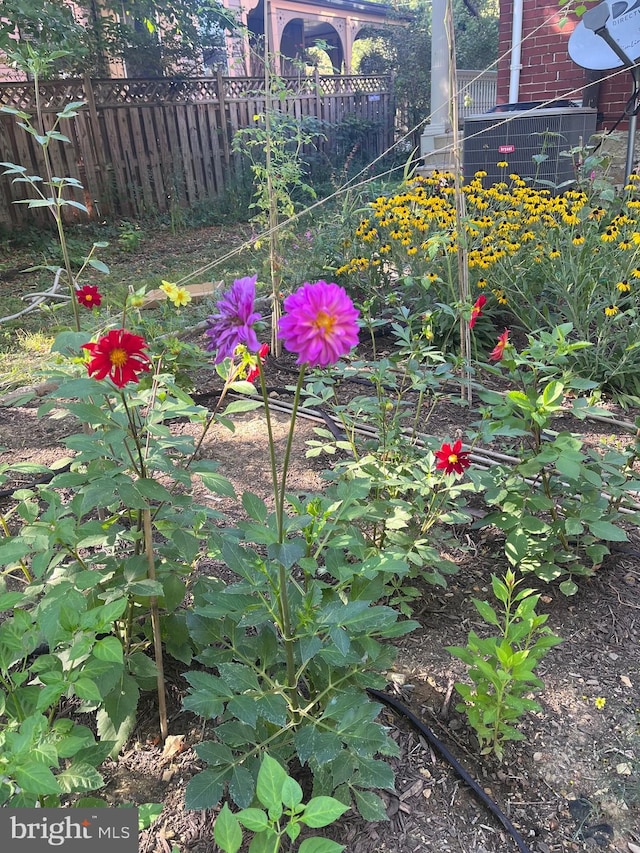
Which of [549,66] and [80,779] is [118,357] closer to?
[80,779]

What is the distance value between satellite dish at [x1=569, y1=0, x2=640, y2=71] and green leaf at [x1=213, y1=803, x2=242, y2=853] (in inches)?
239

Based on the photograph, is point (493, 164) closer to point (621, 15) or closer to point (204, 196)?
point (621, 15)

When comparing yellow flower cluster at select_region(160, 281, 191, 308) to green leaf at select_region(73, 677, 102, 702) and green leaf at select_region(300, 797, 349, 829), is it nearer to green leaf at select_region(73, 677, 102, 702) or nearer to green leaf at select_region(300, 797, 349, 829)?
green leaf at select_region(73, 677, 102, 702)

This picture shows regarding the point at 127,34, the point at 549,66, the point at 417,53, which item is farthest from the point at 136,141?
the point at 417,53

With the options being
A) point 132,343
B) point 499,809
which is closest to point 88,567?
point 132,343

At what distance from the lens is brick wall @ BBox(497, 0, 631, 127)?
20.8 feet

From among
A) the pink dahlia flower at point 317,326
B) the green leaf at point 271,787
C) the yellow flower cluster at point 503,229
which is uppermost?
the pink dahlia flower at point 317,326

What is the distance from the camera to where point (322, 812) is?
2.56ft

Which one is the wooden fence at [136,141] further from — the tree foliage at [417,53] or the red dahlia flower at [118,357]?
the red dahlia flower at [118,357]

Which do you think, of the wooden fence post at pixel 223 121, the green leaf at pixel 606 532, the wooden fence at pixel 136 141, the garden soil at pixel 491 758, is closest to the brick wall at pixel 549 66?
the wooden fence at pixel 136 141

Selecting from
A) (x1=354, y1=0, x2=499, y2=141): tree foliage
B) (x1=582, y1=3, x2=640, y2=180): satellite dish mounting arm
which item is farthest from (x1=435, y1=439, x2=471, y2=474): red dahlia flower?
(x1=354, y1=0, x2=499, y2=141): tree foliage

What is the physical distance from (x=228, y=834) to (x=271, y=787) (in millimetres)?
102

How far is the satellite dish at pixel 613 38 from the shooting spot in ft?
17.5

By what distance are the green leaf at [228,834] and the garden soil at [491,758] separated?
46cm
